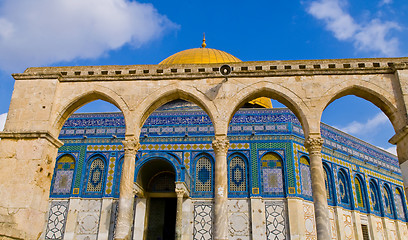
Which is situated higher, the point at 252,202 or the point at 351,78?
the point at 351,78

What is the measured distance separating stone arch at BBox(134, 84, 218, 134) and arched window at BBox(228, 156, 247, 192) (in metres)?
6.35

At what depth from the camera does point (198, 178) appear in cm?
1554

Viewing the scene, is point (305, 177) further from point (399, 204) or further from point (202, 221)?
point (399, 204)

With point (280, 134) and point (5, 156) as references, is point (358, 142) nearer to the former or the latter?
point (280, 134)

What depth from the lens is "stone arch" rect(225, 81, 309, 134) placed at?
30.8 ft

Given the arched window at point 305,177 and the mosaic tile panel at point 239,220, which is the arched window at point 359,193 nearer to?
the arched window at point 305,177

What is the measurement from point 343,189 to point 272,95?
9.74 meters

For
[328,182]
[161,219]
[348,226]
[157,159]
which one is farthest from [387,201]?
[157,159]

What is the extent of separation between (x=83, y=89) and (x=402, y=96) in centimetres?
834

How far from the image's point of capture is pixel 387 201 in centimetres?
1969

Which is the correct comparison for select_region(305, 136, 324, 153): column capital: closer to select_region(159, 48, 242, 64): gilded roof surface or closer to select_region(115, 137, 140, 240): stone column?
select_region(115, 137, 140, 240): stone column

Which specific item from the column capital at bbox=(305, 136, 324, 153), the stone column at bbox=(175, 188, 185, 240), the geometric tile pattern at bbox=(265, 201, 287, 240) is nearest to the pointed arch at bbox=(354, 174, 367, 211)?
the geometric tile pattern at bbox=(265, 201, 287, 240)

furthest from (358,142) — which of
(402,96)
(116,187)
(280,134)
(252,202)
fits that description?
(116,187)

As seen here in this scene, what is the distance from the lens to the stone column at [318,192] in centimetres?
831
